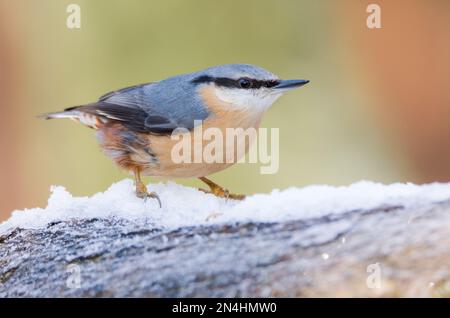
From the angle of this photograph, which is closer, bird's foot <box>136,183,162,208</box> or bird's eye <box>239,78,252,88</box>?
bird's foot <box>136,183,162,208</box>

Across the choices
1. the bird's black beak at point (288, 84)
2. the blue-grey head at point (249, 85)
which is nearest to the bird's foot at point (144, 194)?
the blue-grey head at point (249, 85)

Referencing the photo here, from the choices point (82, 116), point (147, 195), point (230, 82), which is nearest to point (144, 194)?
point (147, 195)

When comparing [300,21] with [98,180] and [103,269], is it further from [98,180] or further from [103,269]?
[103,269]

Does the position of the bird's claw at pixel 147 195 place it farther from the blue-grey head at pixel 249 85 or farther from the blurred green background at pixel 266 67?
the blurred green background at pixel 266 67

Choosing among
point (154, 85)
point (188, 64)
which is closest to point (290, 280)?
point (154, 85)

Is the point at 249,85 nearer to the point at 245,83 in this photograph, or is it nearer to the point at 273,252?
the point at 245,83

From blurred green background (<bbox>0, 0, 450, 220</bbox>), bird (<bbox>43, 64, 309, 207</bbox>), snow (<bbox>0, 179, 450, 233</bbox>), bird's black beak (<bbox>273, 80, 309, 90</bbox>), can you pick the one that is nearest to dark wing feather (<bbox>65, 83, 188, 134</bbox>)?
bird (<bbox>43, 64, 309, 207</bbox>)

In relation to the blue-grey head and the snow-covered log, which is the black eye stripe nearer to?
the blue-grey head
